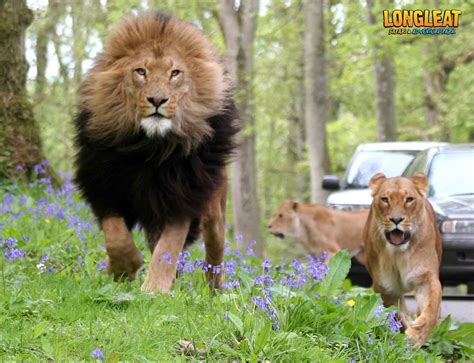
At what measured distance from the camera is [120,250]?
5645 mm

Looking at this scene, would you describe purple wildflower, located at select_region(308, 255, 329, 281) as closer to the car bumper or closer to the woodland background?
the woodland background

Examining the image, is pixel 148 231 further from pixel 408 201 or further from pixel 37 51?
pixel 37 51

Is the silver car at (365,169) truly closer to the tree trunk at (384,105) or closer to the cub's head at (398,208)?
the cub's head at (398,208)

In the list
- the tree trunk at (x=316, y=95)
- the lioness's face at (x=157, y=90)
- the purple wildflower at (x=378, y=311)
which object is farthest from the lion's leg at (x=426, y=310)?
the tree trunk at (x=316, y=95)

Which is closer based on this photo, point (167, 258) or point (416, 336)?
point (167, 258)

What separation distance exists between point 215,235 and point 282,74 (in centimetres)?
2498

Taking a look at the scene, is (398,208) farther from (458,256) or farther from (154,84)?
(458,256)

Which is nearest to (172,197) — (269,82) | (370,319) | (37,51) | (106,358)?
(370,319)

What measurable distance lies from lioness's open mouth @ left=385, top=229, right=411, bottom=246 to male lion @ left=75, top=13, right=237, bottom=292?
135cm

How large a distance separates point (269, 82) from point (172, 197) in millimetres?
26549

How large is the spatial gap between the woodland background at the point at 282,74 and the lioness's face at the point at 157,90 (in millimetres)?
777

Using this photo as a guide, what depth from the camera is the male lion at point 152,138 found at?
5684mm

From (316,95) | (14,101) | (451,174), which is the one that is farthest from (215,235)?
(316,95)

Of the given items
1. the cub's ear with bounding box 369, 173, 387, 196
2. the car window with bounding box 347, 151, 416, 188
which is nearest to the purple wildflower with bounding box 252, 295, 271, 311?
the cub's ear with bounding box 369, 173, 387, 196
